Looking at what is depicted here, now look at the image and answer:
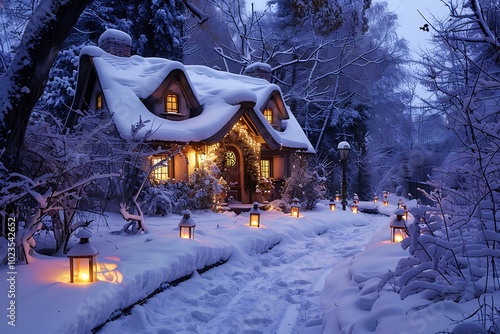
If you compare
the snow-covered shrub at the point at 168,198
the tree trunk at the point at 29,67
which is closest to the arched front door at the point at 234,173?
the snow-covered shrub at the point at 168,198

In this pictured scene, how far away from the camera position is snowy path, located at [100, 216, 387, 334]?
16.9 feet

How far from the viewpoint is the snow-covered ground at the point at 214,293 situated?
4.00m

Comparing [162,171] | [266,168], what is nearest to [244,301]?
[162,171]

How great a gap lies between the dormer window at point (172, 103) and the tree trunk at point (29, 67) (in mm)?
10534

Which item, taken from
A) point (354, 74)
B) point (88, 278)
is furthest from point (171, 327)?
point (354, 74)

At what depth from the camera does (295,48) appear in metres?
26.9

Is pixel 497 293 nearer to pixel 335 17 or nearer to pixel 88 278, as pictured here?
pixel 88 278

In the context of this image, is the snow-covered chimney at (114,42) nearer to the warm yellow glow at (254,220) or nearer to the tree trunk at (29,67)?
the warm yellow glow at (254,220)

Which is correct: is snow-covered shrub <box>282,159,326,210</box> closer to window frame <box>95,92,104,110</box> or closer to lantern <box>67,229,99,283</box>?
window frame <box>95,92,104,110</box>

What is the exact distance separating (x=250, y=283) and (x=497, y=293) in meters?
4.68

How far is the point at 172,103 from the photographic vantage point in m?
16.5

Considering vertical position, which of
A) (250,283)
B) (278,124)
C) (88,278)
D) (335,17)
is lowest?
(250,283)

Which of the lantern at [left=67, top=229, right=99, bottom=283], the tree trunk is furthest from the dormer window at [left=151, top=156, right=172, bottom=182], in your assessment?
Result: the lantern at [left=67, top=229, right=99, bottom=283]

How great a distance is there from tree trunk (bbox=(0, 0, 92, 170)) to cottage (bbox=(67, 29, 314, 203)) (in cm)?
758
